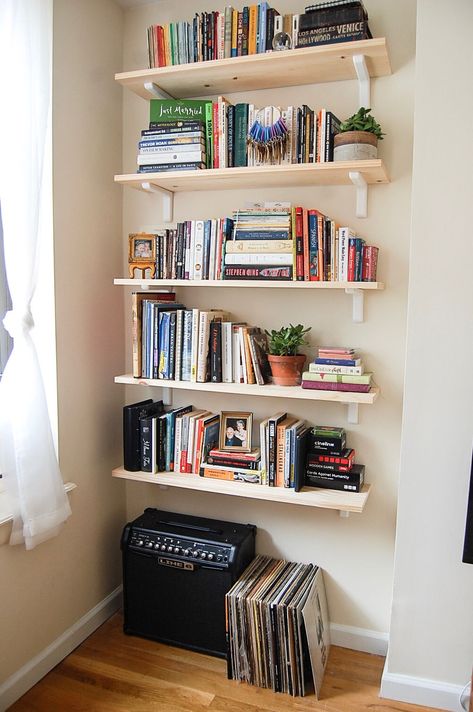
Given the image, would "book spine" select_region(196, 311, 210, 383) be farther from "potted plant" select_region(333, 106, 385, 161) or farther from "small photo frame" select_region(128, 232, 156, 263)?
"potted plant" select_region(333, 106, 385, 161)

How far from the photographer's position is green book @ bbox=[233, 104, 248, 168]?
2.08 meters

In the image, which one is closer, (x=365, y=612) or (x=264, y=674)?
(x=264, y=674)

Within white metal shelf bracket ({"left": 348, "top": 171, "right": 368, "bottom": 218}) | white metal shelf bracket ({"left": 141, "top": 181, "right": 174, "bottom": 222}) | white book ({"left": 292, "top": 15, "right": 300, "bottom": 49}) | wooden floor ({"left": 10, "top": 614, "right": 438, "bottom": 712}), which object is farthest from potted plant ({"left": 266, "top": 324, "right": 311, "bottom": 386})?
wooden floor ({"left": 10, "top": 614, "right": 438, "bottom": 712})

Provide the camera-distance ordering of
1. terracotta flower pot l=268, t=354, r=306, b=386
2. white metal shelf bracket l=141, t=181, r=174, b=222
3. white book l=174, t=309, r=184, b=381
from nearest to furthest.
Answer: terracotta flower pot l=268, t=354, r=306, b=386 → white book l=174, t=309, r=184, b=381 → white metal shelf bracket l=141, t=181, r=174, b=222

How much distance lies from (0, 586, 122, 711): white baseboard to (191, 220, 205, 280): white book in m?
1.41

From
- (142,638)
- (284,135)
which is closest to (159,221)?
(284,135)

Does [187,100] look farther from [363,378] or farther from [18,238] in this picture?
[363,378]

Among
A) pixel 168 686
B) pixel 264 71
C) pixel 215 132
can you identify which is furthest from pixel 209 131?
pixel 168 686

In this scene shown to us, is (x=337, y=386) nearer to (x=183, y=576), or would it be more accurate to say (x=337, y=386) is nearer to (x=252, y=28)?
(x=183, y=576)

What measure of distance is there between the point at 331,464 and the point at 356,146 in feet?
3.54

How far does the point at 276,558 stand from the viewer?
2.38m

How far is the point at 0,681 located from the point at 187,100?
2094mm

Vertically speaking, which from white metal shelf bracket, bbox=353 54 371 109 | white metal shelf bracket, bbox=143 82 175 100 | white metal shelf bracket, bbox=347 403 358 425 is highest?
white metal shelf bracket, bbox=143 82 175 100

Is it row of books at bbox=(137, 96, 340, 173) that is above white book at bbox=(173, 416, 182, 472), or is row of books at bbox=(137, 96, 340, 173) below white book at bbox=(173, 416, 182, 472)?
above
